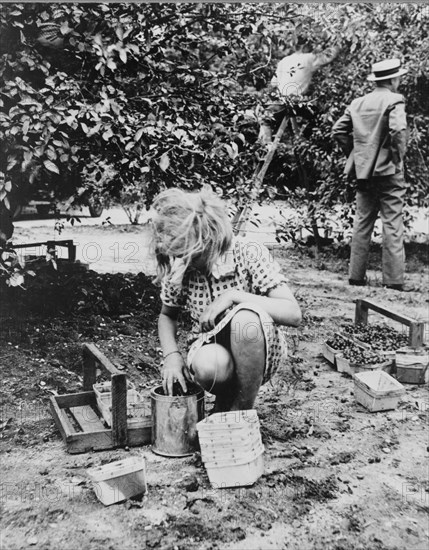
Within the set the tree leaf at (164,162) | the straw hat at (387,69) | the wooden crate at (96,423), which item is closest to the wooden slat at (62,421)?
the wooden crate at (96,423)

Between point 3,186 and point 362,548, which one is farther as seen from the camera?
point 3,186

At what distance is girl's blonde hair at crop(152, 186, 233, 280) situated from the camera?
7.87 ft

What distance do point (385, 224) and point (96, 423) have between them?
3.82 meters

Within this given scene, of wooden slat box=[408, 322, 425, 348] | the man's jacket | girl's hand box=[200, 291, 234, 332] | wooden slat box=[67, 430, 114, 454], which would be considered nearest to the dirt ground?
wooden slat box=[67, 430, 114, 454]

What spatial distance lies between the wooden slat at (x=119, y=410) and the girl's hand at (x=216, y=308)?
40cm

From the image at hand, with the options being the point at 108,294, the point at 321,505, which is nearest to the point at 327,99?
the point at 108,294

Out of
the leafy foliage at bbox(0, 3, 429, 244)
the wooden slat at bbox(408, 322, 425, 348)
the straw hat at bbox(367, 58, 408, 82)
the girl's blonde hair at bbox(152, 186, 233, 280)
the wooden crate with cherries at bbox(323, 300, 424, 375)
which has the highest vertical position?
the straw hat at bbox(367, 58, 408, 82)

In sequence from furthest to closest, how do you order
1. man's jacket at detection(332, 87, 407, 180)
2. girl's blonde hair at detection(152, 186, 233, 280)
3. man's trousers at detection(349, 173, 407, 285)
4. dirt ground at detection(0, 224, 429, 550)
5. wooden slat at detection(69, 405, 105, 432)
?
man's trousers at detection(349, 173, 407, 285) < man's jacket at detection(332, 87, 407, 180) < wooden slat at detection(69, 405, 105, 432) < girl's blonde hair at detection(152, 186, 233, 280) < dirt ground at detection(0, 224, 429, 550)

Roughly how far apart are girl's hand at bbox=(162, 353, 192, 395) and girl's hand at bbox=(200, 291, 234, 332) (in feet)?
0.76

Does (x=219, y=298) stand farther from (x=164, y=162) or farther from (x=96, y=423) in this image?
(x=164, y=162)

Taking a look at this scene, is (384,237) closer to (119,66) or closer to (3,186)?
(119,66)

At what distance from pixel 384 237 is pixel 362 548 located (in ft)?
13.8

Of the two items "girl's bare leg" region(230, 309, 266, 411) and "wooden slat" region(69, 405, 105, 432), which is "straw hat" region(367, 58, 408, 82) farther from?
"wooden slat" region(69, 405, 105, 432)

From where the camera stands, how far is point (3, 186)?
3.24 m
